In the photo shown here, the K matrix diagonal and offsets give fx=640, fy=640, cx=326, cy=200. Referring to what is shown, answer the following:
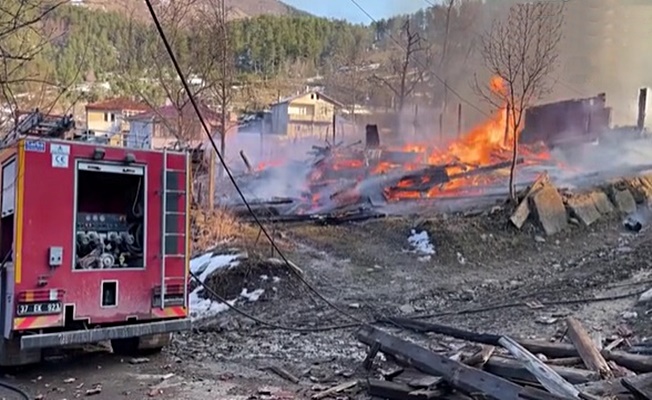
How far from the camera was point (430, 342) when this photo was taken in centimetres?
845

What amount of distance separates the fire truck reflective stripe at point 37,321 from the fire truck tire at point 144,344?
1.27 metres

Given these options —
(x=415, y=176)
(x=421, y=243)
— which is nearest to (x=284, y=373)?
(x=421, y=243)

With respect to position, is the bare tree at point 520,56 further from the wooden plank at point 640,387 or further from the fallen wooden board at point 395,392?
the wooden plank at point 640,387

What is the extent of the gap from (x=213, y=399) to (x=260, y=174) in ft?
77.4

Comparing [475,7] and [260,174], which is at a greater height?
[475,7]

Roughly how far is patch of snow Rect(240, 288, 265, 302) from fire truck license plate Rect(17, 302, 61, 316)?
184 inches

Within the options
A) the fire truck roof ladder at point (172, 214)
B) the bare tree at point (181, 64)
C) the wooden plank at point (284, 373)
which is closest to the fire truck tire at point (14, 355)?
the fire truck roof ladder at point (172, 214)

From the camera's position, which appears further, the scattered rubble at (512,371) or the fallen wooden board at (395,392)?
the fallen wooden board at (395,392)

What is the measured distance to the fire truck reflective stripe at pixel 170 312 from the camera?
8.14m

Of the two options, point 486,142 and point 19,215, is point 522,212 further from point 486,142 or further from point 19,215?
point 486,142

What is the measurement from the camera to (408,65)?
41.2 m

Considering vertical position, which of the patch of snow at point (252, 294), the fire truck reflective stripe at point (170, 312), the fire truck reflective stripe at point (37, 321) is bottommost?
the patch of snow at point (252, 294)

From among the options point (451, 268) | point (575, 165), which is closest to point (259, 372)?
point (451, 268)

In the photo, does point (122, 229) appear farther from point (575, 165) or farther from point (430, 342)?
point (575, 165)
